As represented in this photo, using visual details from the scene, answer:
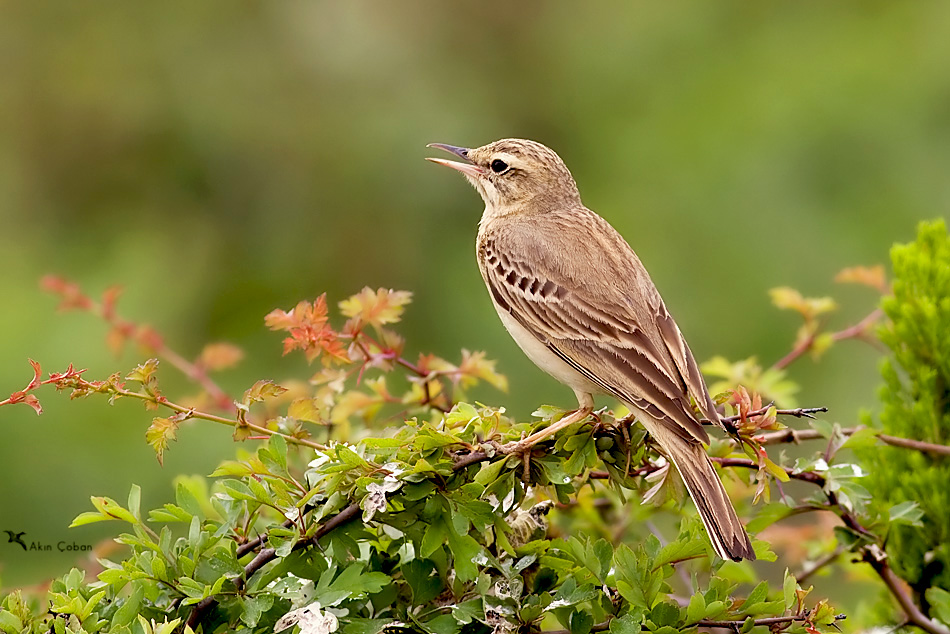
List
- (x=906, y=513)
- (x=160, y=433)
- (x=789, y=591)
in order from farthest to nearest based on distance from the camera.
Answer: (x=906, y=513) → (x=160, y=433) → (x=789, y=591)

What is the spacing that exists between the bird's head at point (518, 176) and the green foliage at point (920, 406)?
58.3 inches

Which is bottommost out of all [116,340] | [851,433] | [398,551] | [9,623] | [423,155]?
[9,623]

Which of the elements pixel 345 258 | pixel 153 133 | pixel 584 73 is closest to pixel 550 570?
pixel 345 258

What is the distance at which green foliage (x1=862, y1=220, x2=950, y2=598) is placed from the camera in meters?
3.37

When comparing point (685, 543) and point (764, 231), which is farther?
point (764, 231)

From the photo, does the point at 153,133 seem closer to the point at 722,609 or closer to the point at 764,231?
the point at 764,231

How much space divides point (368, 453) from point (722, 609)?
81cm

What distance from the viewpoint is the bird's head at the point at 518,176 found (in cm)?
459

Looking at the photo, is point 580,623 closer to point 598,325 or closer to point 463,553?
point 463,553

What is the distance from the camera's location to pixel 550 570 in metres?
2.44

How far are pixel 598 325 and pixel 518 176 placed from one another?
1.16 meters

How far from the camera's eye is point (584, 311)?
370 centimetres

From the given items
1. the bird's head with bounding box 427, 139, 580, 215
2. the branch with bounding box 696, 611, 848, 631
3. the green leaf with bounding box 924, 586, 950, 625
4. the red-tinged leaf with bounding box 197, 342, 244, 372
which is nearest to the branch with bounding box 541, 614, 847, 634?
the branch with bounding box 696, 611, 848, 631

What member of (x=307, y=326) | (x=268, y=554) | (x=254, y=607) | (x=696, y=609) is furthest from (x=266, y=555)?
(x=696, y=609)
